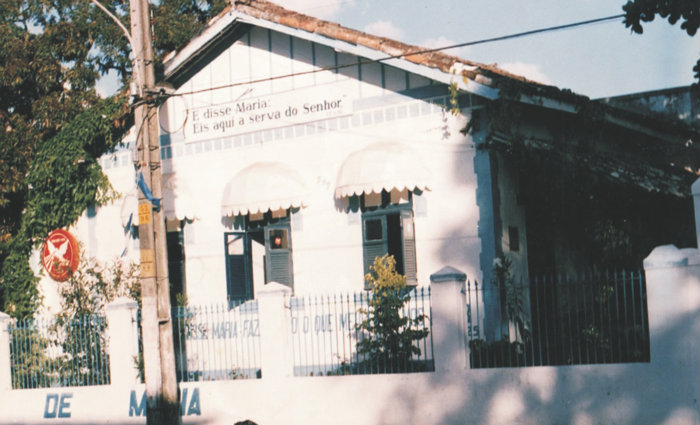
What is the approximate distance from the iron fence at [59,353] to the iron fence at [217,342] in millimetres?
1230

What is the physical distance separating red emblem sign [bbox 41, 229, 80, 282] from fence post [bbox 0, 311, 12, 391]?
1705 mm

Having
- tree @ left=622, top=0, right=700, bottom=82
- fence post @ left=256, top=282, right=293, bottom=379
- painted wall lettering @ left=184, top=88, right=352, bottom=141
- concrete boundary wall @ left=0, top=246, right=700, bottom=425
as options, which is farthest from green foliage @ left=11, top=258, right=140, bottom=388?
tree @ left=622, top=0, right=700, bottom=82

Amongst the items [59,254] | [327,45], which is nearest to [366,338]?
[327,45]

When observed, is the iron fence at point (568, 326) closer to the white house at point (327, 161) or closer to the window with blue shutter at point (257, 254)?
the white house at point (327, 161)

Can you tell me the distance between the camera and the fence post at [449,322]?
12180mm

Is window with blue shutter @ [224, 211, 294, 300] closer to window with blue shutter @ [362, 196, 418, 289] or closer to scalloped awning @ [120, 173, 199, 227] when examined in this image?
scalloped awning @ [120, 173, 199, 227]

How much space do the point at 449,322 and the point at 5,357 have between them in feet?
26.7

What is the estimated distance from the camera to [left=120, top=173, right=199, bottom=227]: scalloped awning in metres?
17.0

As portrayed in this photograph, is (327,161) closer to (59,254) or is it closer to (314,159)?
(314,159)

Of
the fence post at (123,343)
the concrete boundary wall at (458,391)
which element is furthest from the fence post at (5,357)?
the fence post at (123,343)

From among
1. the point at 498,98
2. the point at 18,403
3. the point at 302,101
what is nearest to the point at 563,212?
the point at 498,98

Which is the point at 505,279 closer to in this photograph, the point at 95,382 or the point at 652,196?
the point at 652,196

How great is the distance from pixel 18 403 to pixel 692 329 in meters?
10.7

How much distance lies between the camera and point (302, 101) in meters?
16.1
